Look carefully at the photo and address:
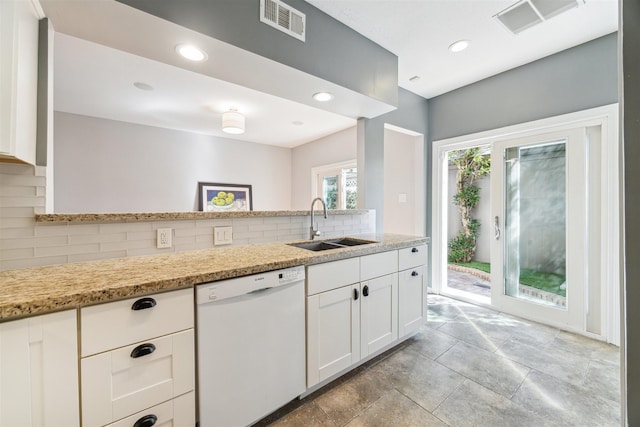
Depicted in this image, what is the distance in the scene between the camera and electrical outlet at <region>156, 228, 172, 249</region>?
1.52 metres

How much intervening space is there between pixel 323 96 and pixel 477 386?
94.3 inches

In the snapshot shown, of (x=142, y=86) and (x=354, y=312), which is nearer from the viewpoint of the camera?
(x=354, y=312)

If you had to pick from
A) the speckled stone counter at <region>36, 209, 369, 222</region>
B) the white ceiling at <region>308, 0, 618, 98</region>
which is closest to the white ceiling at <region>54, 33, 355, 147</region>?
the white ceiling at <region>308, 0, 618, 98</region>

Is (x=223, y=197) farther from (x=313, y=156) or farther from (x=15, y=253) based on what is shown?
(x=15, y=253)

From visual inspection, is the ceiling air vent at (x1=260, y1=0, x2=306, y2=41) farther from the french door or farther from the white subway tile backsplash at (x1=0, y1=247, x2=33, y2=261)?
the french door

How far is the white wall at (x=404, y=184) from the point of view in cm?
340

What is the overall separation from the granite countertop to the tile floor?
2.90 feet

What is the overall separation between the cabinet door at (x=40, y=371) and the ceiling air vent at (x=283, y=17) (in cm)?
179

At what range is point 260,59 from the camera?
1.59 meters

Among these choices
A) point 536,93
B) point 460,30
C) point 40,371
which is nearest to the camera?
point 40,371

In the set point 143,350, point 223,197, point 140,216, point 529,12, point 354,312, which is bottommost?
point 354,312

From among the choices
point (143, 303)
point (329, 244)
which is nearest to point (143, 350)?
point (143, 303)

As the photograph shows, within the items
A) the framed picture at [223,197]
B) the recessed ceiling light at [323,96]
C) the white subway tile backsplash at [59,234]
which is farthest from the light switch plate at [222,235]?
the framed picture at [223,197]

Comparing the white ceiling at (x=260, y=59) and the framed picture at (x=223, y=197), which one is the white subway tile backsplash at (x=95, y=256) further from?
the framed picture at (x=223, y=197)
